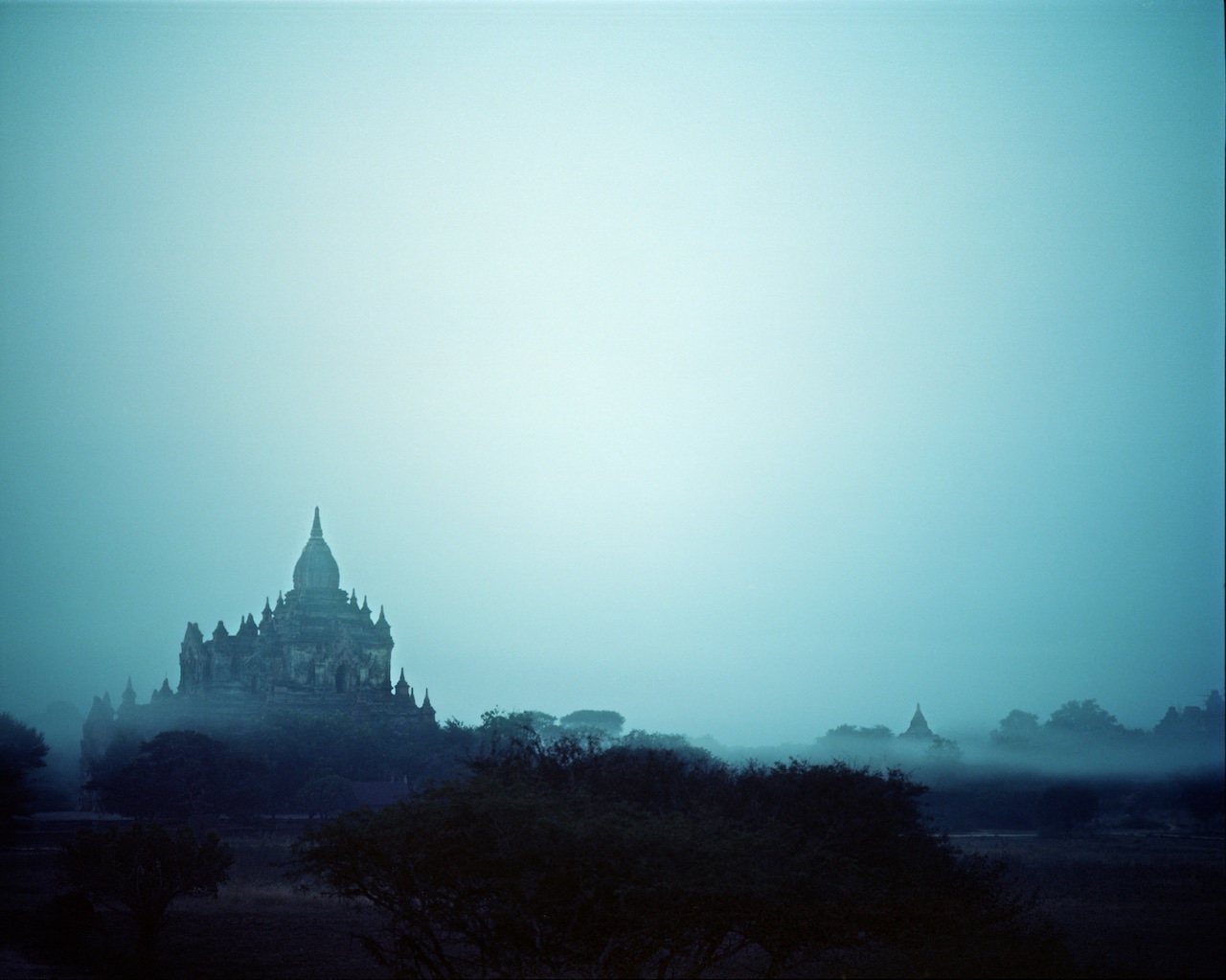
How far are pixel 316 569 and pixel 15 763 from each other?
184 ft

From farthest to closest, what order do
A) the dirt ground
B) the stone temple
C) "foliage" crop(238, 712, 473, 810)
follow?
the stone temple < "foliage" crop(238, 712, 473, 810) < the dirt ground

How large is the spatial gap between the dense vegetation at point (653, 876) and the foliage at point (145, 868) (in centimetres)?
1143

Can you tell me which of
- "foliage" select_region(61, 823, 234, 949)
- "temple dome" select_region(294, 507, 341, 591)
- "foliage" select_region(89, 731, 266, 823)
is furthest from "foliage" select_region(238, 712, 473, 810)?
"foliage" select_region(61, 823, 234, 949)

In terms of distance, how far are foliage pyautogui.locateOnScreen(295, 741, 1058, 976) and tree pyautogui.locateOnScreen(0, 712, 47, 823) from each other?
33439 mm

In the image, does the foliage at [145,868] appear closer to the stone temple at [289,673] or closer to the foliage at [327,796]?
the foliage at [327,796]

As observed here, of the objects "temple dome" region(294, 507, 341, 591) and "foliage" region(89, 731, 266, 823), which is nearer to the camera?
"foliage" region(89, 731, 266, 823)

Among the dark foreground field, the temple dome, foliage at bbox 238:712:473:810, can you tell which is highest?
the temple dome

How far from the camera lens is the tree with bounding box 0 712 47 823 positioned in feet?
166

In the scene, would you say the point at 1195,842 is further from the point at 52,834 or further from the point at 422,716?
the point at 422,716

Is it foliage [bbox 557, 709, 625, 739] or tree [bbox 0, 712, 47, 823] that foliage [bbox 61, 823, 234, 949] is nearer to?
tree [bbox 0, 712, 47, 823]

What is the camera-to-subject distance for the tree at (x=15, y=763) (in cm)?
5056

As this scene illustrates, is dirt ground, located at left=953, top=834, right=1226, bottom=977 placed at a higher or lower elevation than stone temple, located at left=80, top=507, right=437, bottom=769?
lower

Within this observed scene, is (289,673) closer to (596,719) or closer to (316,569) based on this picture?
(316,569)

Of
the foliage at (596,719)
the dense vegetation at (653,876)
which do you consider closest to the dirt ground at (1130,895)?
the dense vegetation at (653,876)
